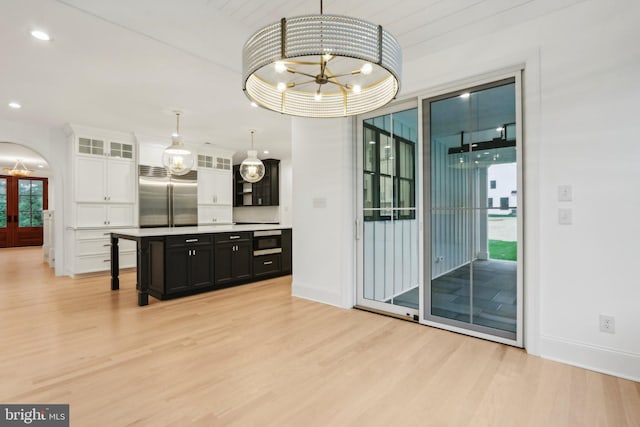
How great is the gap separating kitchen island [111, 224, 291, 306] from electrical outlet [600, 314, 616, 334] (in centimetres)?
404

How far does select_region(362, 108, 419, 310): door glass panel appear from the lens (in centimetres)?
330

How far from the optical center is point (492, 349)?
8.35ft

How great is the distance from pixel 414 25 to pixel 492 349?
2.68 meters

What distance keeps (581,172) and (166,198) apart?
262 inches

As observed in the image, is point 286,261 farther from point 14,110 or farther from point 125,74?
point 14,110

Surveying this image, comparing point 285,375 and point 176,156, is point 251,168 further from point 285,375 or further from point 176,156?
point 285,375

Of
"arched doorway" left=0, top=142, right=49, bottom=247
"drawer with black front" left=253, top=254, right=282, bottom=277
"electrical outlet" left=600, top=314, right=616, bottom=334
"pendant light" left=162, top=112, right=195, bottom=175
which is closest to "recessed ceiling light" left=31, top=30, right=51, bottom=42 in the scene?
"pendant light" left=162, top=112, right=195, bottom=175

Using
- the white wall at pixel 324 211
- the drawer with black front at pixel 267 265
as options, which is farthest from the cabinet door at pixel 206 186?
the white wall at pixel 324 211

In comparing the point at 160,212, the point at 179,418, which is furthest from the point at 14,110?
the point at 179,418

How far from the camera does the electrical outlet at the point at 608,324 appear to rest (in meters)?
2.15

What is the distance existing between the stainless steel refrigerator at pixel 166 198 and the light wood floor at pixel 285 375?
123 inches

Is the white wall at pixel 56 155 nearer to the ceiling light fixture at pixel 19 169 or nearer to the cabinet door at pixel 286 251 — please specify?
the cabinet door at pixel 286 251

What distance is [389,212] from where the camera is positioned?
3.49 metres

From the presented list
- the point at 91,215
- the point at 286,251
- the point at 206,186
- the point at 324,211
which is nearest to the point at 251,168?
the point at 286,251
